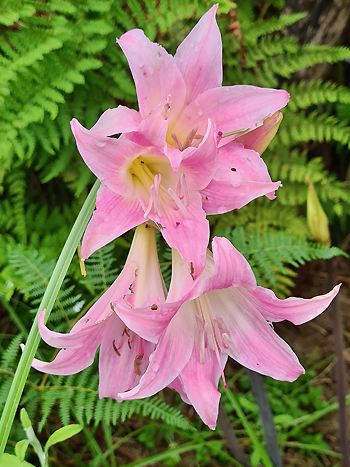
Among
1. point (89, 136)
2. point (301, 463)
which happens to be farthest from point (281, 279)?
point (89, 136)

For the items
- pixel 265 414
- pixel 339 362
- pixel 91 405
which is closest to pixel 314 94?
pixel 339 362

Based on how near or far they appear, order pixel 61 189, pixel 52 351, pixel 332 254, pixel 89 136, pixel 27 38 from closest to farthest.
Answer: pixel 89 136 < pixel 332 254 < pixel 27 38 < pixel 52 351 < pixel 61 189

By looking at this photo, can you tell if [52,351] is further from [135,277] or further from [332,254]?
[135,277]

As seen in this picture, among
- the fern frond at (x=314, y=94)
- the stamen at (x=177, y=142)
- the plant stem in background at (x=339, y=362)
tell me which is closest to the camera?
the stamen at (x=177, y=142)

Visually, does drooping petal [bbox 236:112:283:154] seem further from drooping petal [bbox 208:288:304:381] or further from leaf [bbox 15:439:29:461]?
leaf [bbox 15:439:29:461]

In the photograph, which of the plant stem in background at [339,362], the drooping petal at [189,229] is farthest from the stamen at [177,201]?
the plant stem in background at [339,362]

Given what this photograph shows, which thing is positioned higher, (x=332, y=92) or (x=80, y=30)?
(x=80, y=30)

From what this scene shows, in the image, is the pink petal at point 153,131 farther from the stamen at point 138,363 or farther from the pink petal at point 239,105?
the stamen at point 138,363

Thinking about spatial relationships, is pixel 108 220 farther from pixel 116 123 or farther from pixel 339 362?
pixel 339 362
